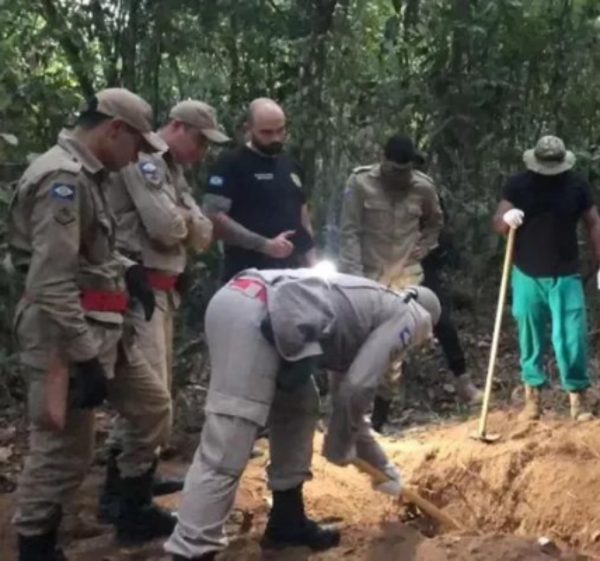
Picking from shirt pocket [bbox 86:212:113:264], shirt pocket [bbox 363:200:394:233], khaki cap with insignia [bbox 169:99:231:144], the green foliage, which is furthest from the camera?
the green foliage

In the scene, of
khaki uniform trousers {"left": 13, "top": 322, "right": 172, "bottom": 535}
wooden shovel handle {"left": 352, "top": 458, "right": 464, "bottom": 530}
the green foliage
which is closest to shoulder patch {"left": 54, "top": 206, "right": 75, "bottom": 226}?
khaki uniform trousers {"left": 13, "top": 322, "right": 172, "bottom": 535}

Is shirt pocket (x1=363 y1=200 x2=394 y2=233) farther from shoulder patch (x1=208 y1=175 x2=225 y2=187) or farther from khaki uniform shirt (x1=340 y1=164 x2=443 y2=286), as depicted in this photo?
shoulder patch (x1=208 y1=175 x2=225 y2=187)

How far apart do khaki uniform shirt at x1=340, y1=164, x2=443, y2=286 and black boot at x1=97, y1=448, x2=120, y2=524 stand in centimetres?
248

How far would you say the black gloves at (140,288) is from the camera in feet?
16.3

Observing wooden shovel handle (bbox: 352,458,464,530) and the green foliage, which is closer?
wooden shovel handle (bbox: 352,458,464,530)

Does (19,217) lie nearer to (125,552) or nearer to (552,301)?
(125,552)

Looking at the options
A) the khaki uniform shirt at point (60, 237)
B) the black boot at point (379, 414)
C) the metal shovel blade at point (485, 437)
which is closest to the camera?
the khaki uniform shirt at point (60, 237)

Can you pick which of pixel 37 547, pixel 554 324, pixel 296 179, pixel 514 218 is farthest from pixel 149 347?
pixel 554 324

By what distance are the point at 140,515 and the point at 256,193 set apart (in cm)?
246

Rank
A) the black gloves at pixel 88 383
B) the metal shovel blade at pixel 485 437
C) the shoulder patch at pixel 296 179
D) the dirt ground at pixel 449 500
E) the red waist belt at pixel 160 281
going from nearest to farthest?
1. the black gloves at pixel 88 383
2. the dirt ground at pixel 449 500
3. the red waist belt at pixel 160 281
4. the metal shovel blade at pixel 485 437
5. the shoulder patch at pixel 296 179

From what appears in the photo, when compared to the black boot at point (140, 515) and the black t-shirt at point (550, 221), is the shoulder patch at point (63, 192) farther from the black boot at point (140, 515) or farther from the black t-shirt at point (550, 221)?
the black t-shirt at point (550, 221)

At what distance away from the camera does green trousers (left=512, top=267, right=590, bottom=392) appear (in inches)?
287

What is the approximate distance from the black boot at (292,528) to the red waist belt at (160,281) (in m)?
1.15

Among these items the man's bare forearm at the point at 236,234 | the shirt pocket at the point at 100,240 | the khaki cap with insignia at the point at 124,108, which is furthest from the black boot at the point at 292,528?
the man's bare forearm at the point at 236,234
